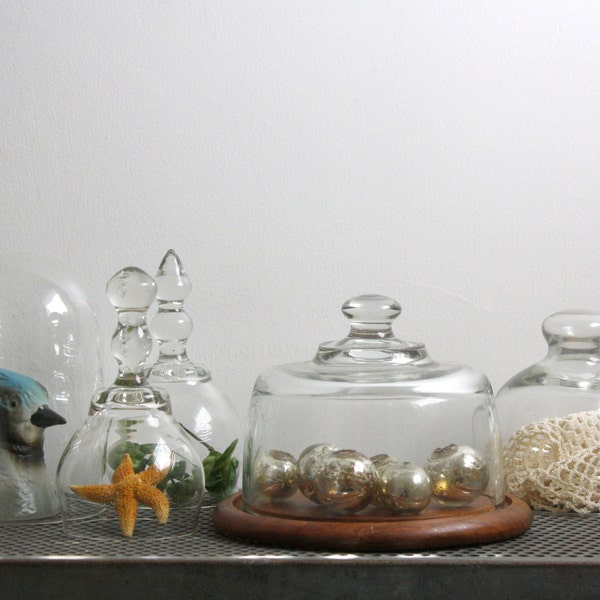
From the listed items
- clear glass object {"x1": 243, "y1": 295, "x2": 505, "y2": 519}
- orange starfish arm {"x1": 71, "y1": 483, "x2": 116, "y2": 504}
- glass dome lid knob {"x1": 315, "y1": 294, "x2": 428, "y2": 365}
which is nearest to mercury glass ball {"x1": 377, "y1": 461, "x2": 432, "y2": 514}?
clear glass object {"x1": 243, "y1": 295, "x2": 505, "y2": 519}

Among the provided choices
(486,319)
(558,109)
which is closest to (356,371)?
(486,319)

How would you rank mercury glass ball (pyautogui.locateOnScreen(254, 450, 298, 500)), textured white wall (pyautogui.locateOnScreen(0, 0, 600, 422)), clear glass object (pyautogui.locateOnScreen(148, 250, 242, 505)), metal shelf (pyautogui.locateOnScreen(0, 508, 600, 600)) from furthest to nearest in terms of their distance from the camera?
textured white wall (pyautogui.locateOnScreen(0, 0, 600, 422)), clear glass object (pyautogui.locateOnScreen(148, 250, 242, 505)), mercury glass ball (pyautogui.locateOnScreen(254, 450, 298, 500)), metal shelf (pyautogui.locateOnScreen(0, 508, 600, 600))

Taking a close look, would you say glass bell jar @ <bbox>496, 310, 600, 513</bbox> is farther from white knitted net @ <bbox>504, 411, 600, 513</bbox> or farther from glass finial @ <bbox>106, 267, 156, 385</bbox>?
glass finial @ <bbox>106, 267, 156, 385</bbox>

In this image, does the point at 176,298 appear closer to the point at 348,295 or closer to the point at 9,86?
the point at 348,295

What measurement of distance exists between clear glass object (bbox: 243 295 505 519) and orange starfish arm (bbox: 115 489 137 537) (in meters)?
0.10

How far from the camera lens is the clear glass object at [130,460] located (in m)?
0.77

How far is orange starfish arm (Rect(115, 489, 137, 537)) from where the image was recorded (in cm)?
77

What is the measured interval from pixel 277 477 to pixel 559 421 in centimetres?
28

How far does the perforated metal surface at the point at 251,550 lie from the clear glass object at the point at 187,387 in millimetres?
145

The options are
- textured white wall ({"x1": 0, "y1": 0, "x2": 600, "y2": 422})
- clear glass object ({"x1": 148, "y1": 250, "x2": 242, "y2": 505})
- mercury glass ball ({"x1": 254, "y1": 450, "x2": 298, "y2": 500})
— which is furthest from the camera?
textured white wall ({"x1": 0, "y1": 0, "x2": 600, "y2": 422})

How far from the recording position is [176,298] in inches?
39.6

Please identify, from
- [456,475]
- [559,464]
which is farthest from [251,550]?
[559,464]

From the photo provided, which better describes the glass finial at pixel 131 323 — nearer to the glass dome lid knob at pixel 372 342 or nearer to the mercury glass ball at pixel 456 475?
the glass dome lid knob at pixel 372 342

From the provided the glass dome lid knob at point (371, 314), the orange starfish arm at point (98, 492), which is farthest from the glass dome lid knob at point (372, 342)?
the orange starfish arm at point (98, 492)
